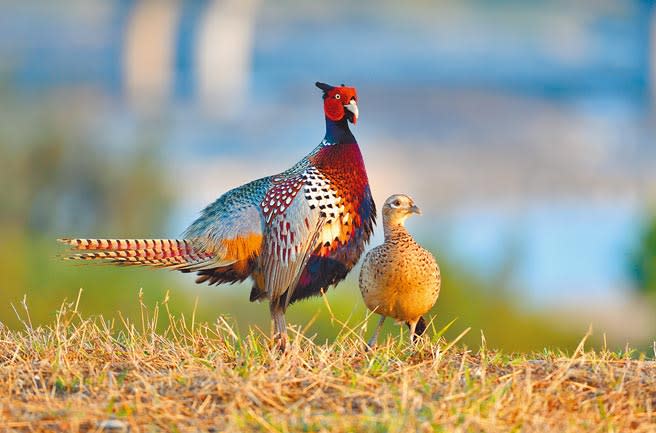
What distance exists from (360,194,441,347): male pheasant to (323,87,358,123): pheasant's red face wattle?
73 centimetres

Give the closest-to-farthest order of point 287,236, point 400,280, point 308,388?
point 308,388, point 400,280, point 287,236

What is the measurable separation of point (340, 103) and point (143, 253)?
1.31 meters

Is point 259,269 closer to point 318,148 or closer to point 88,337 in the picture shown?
point 318,148

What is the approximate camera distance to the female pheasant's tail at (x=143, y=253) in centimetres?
695

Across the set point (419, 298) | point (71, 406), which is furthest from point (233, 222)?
point (71, 406)

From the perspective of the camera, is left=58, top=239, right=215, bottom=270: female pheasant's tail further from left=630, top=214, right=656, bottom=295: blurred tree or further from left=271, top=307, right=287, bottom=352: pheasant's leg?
left=630, top=214, right=656, bottom=295: blurred tree

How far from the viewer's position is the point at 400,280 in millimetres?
6766

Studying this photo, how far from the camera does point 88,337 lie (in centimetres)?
635

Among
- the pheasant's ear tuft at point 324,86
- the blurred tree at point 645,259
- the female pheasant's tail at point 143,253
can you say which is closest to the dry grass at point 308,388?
the female pheasant's tail at point 143,253

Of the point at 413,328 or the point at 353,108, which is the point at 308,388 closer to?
the point at 413,328

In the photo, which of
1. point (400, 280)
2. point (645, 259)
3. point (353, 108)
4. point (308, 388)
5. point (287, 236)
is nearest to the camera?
point (308, 388)

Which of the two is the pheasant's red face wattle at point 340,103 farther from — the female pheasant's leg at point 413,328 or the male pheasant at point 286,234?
the female pheasant's leg at point 413,328

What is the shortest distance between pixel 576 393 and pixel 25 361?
2.32 m

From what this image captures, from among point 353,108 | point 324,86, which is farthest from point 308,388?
point 324,86
